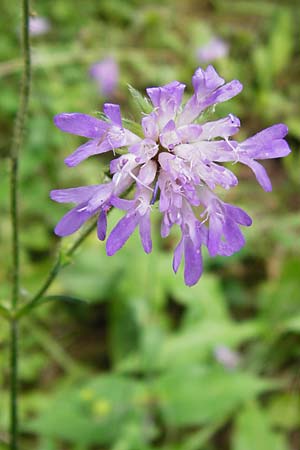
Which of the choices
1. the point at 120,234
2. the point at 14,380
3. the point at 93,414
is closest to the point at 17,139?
the point at 120,234

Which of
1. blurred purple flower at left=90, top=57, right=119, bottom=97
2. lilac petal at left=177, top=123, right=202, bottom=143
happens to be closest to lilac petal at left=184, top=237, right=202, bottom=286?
lilac petal at left=177, top=123, right=202, bottom=143

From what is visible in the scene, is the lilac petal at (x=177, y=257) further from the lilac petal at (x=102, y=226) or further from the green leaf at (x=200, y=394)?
the green leaf at (x=200, y=394)

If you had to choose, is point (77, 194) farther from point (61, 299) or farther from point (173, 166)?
point (61, 299)

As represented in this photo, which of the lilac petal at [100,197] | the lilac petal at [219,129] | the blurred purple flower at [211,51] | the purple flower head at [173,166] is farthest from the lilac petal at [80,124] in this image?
the blurred purple flower at [211,51]

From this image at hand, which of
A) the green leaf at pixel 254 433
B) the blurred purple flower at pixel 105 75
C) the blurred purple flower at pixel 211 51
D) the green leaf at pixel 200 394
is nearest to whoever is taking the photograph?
the green leaf at pixel 200 394

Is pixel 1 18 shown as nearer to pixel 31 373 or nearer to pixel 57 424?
pixel 31 373

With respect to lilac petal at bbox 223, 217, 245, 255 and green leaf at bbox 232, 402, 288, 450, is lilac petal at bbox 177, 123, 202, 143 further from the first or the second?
green leaf at bbox 232, 402, 288, 450

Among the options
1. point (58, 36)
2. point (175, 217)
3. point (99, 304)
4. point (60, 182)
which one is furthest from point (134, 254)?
point (58, 36)
